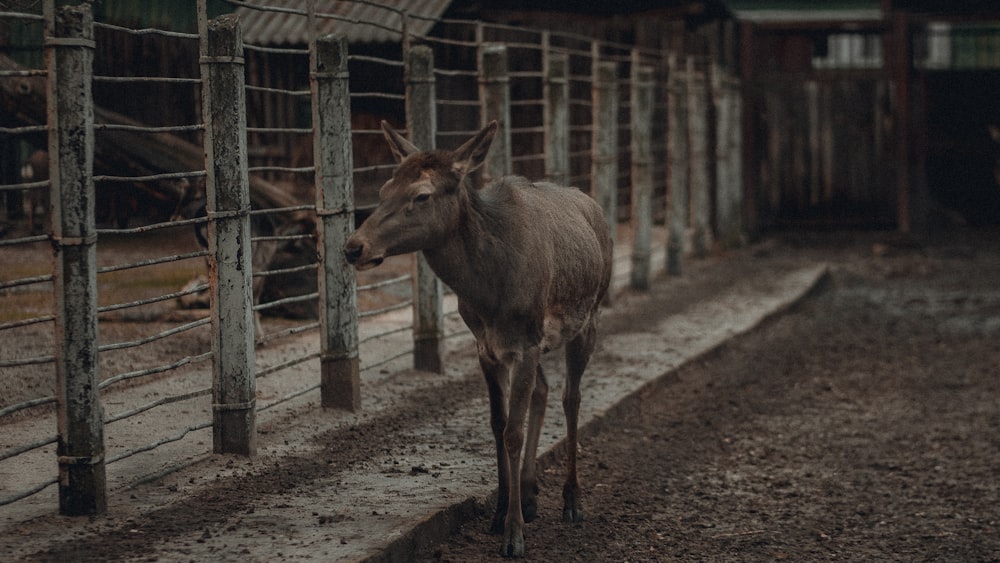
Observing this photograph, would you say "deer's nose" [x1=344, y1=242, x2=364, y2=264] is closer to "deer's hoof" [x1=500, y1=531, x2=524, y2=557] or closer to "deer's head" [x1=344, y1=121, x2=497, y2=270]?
"deer's head" [x1=344, y1=121, x2=497, y2=270]

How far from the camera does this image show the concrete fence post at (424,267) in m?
8.63

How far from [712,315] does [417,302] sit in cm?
410

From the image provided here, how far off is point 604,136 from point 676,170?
257cm

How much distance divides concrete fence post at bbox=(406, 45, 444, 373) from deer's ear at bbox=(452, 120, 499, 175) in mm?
2869

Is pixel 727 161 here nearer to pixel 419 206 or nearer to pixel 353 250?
pixel 419 206

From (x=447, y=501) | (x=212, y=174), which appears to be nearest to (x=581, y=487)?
(x=447, y=501)

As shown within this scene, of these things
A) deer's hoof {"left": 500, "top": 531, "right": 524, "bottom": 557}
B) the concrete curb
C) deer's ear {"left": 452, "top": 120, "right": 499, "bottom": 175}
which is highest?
deer's ear {"left": 452, "top": 120, "right": 499, "bottom": 175}

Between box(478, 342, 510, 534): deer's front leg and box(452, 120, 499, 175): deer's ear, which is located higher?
box(452, 120, 499, 175): deer's ear

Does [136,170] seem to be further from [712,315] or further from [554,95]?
[712,315]

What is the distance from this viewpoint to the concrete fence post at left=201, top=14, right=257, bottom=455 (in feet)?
20.9

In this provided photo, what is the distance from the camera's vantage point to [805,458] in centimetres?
764

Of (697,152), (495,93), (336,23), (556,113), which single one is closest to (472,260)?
(495,93)

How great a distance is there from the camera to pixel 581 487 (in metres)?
6.76

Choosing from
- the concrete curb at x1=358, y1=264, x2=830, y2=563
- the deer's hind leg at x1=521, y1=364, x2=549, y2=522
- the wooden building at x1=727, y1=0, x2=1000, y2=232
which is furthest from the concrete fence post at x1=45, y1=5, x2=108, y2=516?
the wooden building at x1=727, y1=0, x2=1000, y2=232
